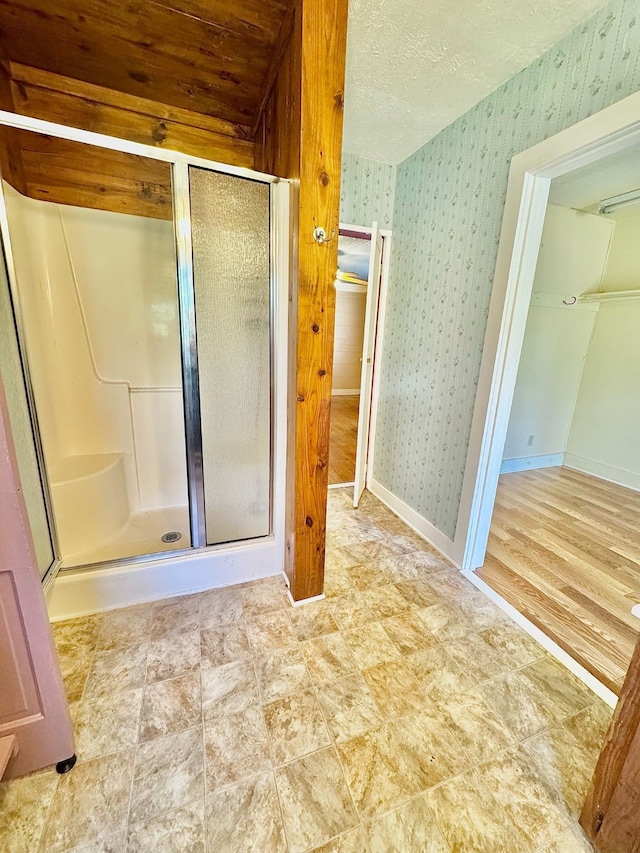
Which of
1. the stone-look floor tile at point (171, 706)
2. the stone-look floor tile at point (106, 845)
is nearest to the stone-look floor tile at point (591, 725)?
the stone-look floor tile at point (171, 706)

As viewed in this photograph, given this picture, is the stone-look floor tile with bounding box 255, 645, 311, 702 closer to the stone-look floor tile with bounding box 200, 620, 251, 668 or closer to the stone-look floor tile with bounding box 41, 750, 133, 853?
the stone-look floor tile with bounding box 200, 620, 251, 668

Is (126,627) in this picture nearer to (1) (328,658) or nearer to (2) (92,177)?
(1) (328,658)

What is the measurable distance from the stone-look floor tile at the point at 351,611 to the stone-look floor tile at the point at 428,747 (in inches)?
17.1

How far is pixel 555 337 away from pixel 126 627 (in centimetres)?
417

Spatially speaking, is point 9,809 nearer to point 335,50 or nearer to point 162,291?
point 162,291

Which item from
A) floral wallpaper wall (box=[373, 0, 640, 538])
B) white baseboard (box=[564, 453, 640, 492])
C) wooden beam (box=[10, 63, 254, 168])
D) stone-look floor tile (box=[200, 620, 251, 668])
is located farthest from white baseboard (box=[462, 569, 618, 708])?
wooden beam (box=[10, 63, 254, 168])

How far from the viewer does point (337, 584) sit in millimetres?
1826

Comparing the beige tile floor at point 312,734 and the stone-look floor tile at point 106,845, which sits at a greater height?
the stone-look floor tile at point 106,845

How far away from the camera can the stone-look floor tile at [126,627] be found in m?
1.42

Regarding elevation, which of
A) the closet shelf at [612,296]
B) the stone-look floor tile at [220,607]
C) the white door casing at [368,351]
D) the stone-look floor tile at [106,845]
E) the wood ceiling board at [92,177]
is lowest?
the stone-look floor tile at [220,607]

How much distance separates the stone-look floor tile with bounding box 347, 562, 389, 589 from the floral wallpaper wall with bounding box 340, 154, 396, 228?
2309 millimetres

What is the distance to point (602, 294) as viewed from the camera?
3.21 meters

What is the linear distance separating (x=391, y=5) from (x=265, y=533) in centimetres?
232

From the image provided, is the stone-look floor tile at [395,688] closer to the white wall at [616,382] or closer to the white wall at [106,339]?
the white wall at [106,339]
